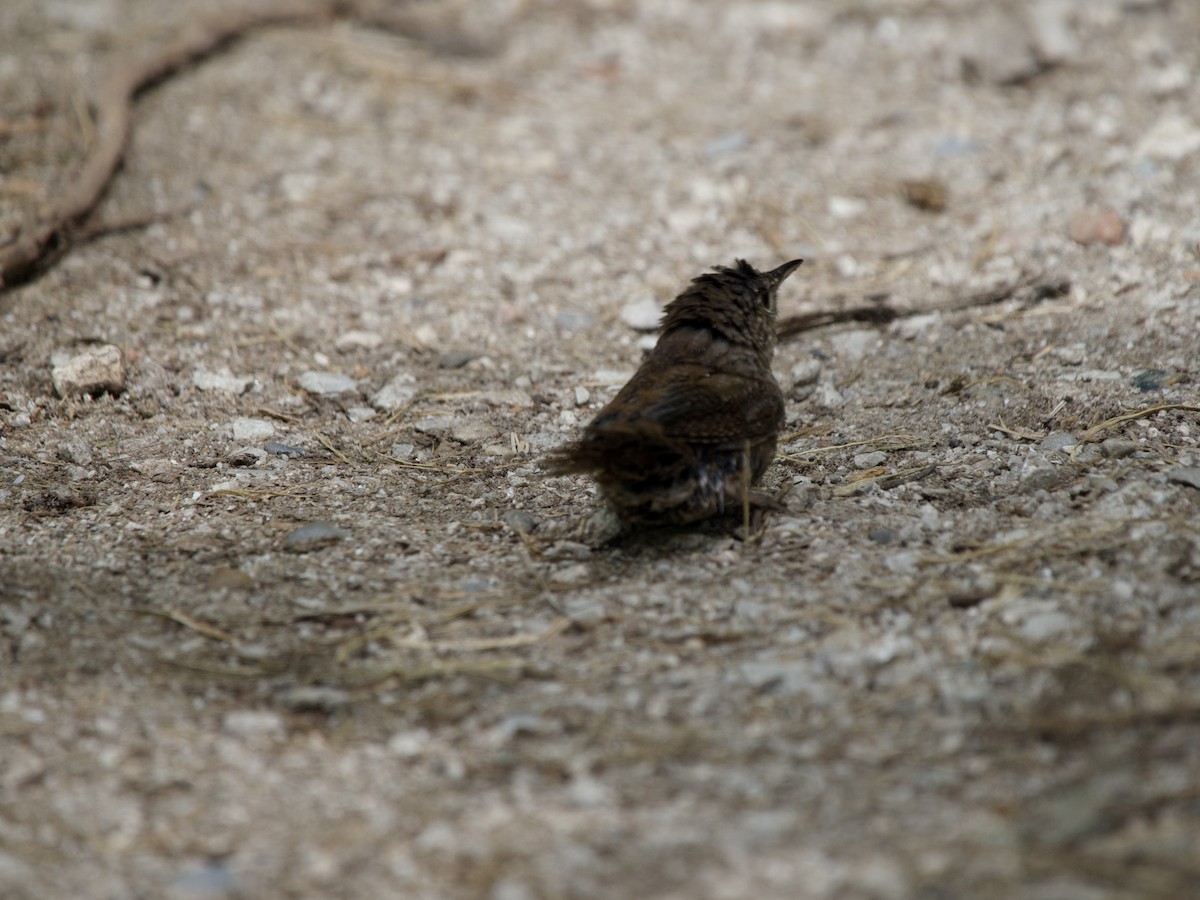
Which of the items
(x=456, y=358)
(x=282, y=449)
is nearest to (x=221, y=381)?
(x=282, y=449)

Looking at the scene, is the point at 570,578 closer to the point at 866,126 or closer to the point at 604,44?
the point at 866,126

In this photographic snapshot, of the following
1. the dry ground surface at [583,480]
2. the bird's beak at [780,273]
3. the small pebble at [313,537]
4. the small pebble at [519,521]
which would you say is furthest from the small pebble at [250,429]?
the bird's beak at [780,273]

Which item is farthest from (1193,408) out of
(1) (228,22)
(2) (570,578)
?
(1) (228,22)

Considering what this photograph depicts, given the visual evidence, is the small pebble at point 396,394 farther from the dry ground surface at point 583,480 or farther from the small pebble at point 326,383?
the small pebble at point 326,383

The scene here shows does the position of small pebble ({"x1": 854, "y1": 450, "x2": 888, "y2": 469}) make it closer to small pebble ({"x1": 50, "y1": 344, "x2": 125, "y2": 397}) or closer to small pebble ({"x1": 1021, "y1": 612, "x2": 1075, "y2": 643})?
small pebble ({"x1": 1021, "y1": 612, "x2": 1075, "y2": 643})

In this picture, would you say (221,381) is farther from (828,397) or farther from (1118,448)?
(1118,448)
